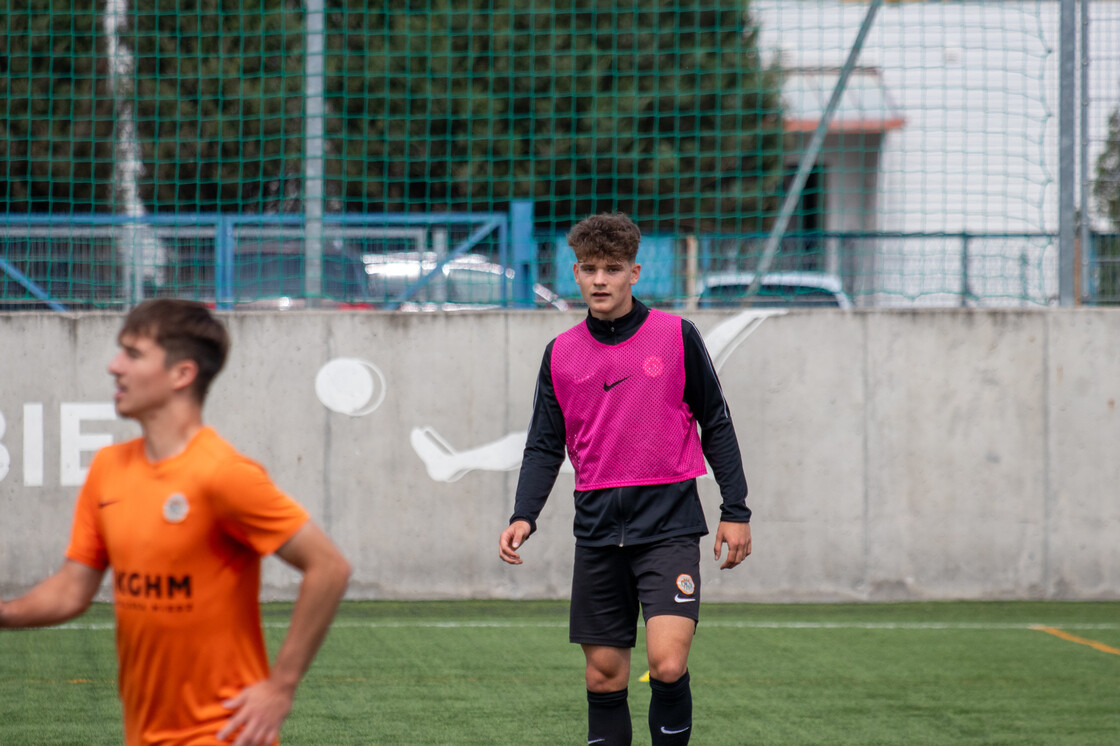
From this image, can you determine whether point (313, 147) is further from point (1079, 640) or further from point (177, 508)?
point (177, 508)

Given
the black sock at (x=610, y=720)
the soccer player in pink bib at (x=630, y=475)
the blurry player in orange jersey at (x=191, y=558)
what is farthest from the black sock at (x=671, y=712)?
the blurry player in orange jersey at (x=191, y=558)

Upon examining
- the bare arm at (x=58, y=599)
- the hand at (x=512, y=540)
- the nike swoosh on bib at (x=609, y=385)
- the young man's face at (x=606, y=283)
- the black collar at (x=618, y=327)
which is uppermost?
the young man's face at (x=606, y=283)

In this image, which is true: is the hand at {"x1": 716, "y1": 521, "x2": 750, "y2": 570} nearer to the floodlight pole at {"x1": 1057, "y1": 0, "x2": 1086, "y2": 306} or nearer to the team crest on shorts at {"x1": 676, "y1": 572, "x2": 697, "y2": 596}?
the team crest on shorts at {"x1": 676, "y1": 572, "x2": 697, "y2": 596}

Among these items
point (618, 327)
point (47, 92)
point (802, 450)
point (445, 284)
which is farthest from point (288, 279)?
point (618, 327)

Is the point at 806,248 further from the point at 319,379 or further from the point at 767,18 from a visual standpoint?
the point at 319,379

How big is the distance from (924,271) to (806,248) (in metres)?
0.92

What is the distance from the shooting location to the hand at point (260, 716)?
2.11 m

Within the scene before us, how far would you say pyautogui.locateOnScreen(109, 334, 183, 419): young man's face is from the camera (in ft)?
7.18

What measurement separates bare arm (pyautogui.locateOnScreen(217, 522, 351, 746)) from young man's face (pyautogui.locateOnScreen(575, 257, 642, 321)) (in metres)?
1.93

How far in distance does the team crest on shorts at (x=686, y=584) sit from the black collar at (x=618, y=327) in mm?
778

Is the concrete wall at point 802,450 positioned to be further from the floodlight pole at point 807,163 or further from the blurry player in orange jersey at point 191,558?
the blurry player in orange jersey at point 191,558

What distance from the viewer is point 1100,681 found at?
570cm

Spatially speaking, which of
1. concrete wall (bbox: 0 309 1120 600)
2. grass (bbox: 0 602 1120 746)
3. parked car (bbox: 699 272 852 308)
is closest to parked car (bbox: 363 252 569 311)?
concrete wall (bbox: 0 309 1120 600)

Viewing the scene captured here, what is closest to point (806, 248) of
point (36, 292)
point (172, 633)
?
point (36, 292)
